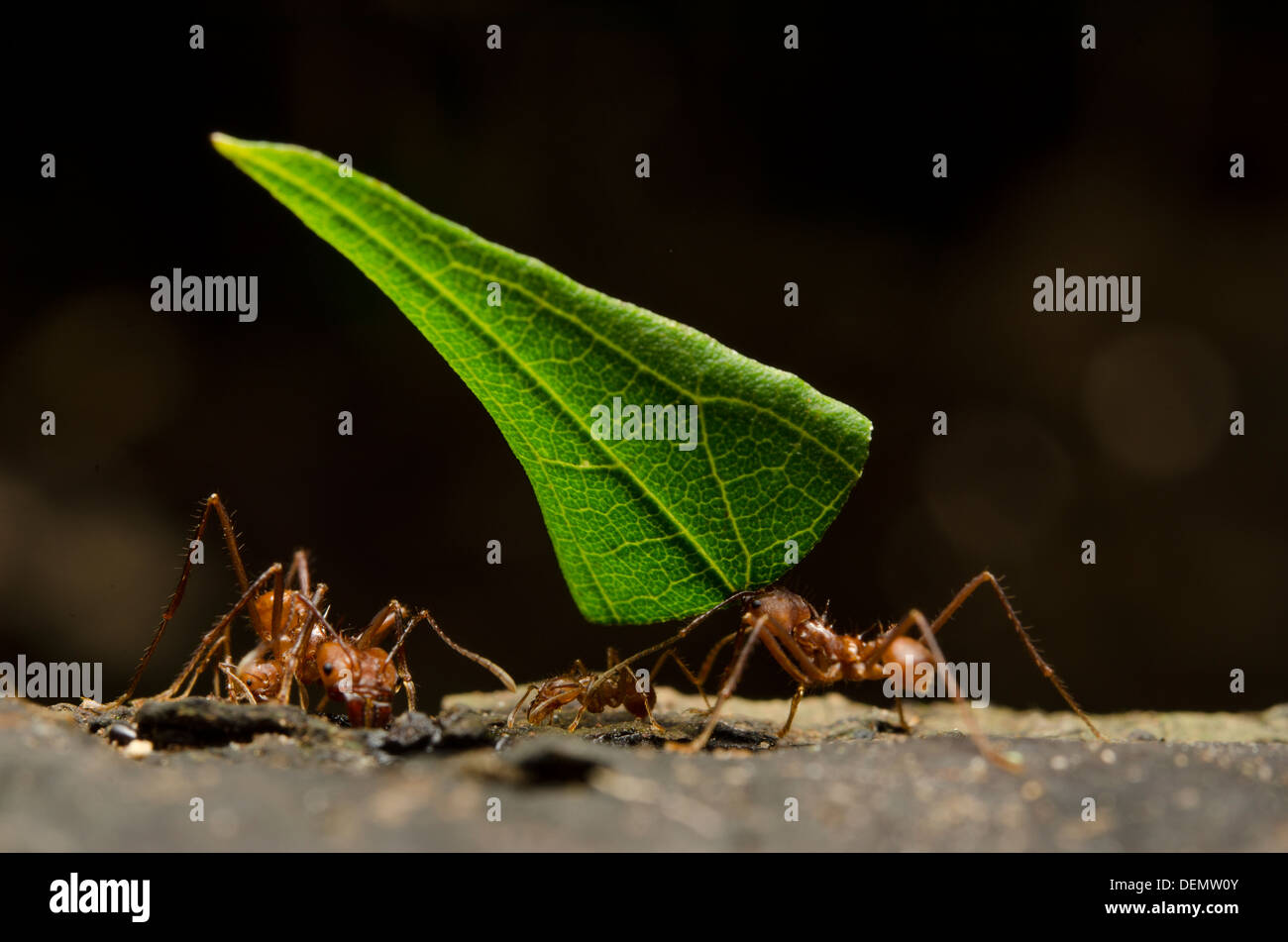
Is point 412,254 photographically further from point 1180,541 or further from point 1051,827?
point 1180,541

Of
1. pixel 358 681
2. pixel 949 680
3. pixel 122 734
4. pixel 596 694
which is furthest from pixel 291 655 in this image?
pixel 949 680

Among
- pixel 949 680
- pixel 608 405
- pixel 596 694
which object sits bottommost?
pixel 596 694

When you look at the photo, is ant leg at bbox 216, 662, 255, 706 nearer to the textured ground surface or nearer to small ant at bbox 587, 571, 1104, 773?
the textured ground surface

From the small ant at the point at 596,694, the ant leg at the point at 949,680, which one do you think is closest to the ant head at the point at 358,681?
the small ant at the point at 596,694

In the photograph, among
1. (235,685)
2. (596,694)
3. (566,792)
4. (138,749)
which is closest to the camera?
(566,792)

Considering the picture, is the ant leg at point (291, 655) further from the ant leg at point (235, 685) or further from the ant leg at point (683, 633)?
the ant leg at point (683, 633)

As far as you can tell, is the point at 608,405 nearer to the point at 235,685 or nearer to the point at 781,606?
the point at 781,606
